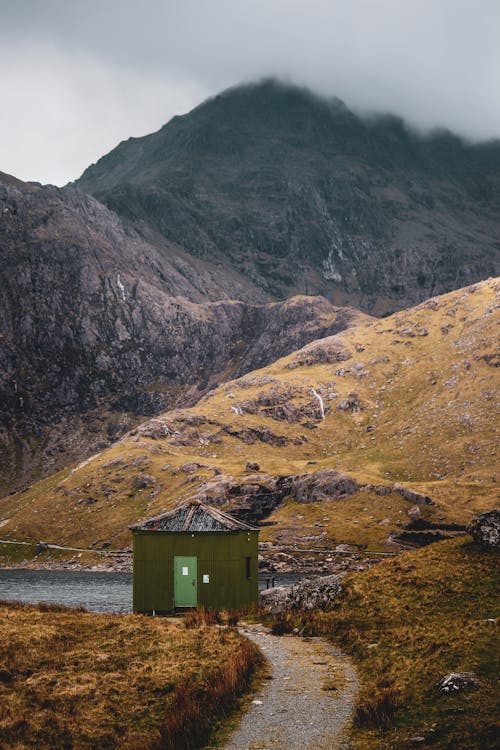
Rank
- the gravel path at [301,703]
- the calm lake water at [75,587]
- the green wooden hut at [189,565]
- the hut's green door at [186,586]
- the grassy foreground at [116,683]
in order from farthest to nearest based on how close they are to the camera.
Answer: the calm lake water at [75,587]
the green wooden hut at [189,565]
the hut's green door at [186,586]
the grassy foreground at [116,683]
the gravel path at [301,703]

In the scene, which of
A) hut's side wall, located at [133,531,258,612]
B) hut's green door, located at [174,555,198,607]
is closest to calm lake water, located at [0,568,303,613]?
hut's side wall, located at [133,531,258,612]

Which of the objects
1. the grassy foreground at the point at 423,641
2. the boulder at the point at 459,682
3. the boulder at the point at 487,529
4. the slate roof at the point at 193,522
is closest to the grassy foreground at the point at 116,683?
the grassy foreground at the point at 423,641

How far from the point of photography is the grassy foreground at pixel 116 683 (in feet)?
62.6

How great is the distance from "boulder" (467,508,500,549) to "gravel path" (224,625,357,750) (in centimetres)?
1046

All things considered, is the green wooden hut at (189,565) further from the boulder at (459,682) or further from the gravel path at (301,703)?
the boulder at (459,682)

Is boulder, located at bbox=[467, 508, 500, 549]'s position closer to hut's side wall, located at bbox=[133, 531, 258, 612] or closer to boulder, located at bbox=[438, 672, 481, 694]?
boulder, located at bbox=[438, 672, 481, 694]

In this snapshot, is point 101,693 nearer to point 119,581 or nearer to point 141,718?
point 141,718

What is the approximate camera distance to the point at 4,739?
1873 centimetres

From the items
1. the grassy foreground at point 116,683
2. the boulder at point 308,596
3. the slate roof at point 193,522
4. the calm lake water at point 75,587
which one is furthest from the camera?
the calm lake water at point 75,587

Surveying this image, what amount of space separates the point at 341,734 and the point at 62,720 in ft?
26.0

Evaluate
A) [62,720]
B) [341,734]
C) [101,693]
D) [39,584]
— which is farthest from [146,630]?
[39,584]

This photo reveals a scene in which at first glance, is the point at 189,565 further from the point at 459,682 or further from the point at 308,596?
the point at 459,682

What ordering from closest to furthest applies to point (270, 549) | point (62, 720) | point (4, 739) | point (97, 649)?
point (4, 739), point (62, 720), point (97, 649), point (270, 549)

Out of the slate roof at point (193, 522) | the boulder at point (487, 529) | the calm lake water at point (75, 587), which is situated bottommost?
the calm lake water at point (75, 587)
